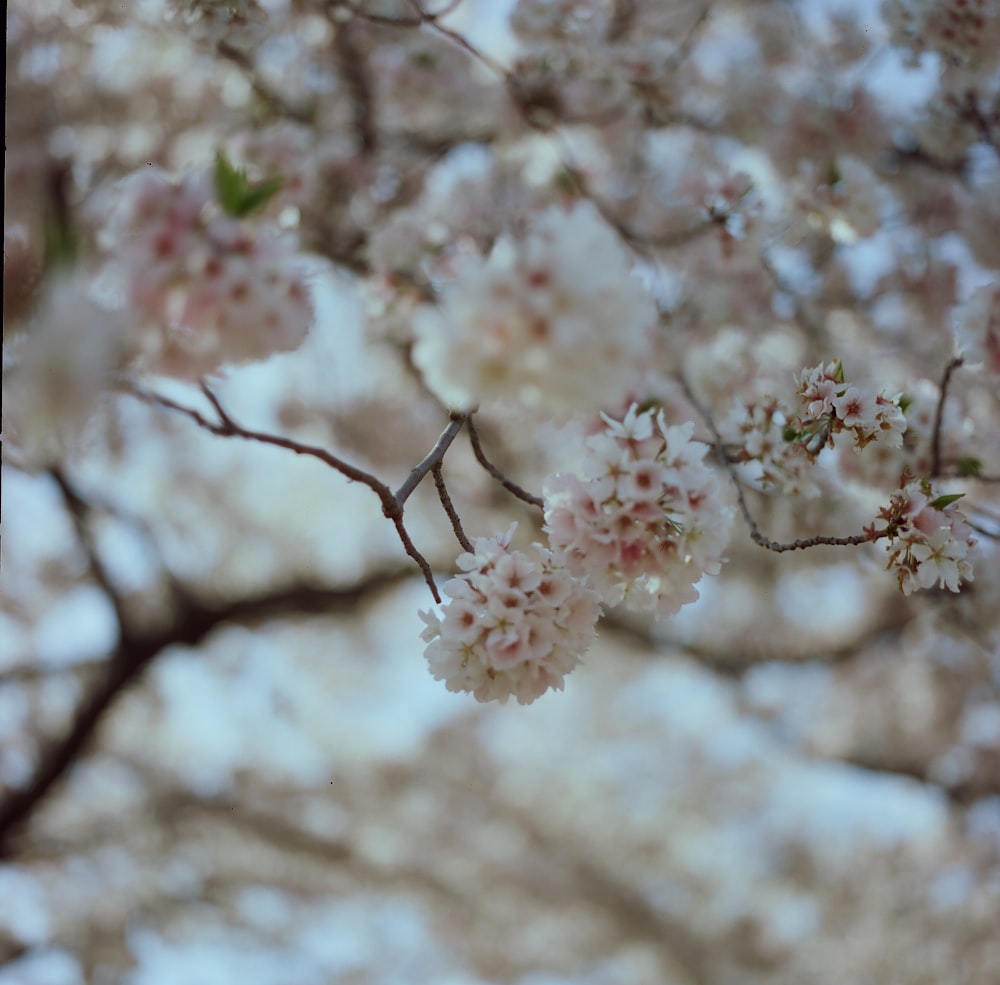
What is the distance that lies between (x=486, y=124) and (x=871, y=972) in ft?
19.8

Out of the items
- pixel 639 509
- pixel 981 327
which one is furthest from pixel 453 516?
pixel 981 327

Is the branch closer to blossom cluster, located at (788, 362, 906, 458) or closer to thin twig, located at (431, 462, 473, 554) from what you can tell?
thin twig, located at (431, 462, 473, 554)

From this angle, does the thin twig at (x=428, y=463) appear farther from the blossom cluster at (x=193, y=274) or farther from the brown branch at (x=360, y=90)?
the brown branch at (x=360, y=90)

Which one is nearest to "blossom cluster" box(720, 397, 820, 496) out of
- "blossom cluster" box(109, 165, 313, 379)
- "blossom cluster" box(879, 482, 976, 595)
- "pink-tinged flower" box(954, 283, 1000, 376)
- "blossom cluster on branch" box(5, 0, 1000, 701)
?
"blossom cluster on branch" box(5, 0, 1000, 701)

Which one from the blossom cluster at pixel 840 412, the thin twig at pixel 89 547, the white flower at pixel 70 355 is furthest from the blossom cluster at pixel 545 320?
the thin twig at pixel 89 547

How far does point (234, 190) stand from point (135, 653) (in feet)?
13.7

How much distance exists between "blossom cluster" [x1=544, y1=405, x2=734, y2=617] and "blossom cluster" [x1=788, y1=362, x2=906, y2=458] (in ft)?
1.43

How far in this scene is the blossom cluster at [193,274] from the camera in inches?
32.1

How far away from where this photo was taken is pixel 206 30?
183cm

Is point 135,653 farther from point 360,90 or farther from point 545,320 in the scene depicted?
point 545,320

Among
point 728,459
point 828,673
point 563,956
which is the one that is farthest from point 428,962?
point 728,459

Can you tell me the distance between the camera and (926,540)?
129 centimetres

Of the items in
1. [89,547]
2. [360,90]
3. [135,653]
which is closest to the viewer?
[360,90]

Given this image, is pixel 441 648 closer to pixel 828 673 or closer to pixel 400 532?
pixel 400 532
